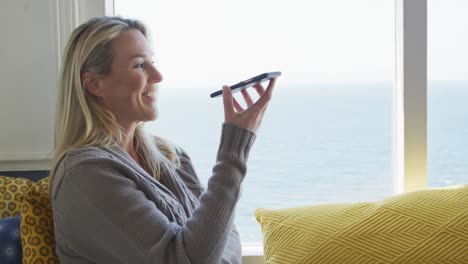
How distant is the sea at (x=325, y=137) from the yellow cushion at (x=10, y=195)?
588 millimetres

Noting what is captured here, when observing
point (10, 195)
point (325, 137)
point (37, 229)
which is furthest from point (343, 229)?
point (10, 195)

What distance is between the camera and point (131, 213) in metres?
1.49

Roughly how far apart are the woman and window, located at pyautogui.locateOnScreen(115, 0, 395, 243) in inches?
16.7

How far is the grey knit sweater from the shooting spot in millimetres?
1479

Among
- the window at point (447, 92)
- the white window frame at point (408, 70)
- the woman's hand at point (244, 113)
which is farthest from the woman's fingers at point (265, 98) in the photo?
the window at point (447, 92)

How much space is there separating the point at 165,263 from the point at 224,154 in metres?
0.28

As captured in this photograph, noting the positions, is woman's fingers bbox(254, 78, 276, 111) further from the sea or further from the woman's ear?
the sea

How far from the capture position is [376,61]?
2252 mm

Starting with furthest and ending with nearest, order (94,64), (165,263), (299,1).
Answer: (299,1) < (94,64) < (165,263)

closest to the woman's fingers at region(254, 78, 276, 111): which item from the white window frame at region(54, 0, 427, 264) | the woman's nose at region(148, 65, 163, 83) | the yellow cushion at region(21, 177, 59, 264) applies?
the woman's nose at region(148, 65, 163, 83)

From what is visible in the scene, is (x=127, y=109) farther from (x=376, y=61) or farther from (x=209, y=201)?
(x=376, y=61)

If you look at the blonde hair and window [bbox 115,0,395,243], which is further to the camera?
window [bbox 115,0,395,243]

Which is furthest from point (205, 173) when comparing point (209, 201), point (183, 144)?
point (209, 201)

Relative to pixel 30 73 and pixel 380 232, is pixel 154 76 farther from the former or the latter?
pixel 380 232
